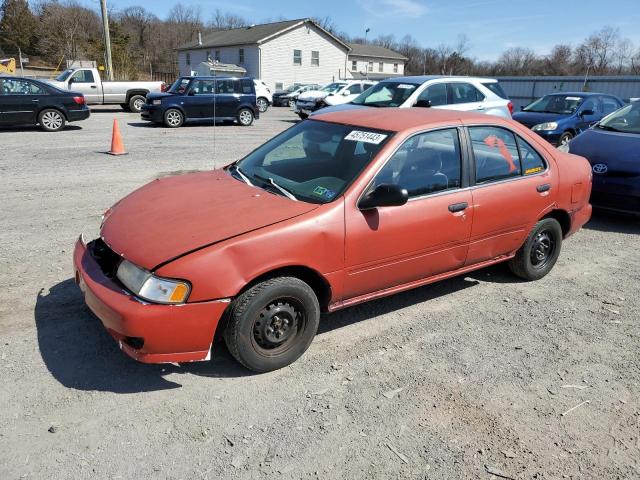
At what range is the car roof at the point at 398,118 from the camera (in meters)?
3.97

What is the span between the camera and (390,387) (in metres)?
3.25

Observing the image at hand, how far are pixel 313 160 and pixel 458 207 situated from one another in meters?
1.20

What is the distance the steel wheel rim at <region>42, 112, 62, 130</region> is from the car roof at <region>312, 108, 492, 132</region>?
1296 cm

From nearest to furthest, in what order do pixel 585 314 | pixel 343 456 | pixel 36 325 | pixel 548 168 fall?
pixel 343 456, pixel 36 325, pixel 585 314, pixel 548 168

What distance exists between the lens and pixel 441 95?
10.9 m

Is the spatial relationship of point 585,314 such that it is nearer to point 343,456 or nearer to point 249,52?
point 343,456

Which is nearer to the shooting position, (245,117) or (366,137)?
(366,137)

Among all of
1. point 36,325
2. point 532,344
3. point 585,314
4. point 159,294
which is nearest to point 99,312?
point 159,294

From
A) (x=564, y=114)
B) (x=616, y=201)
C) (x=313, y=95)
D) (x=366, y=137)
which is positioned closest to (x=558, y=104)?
(x=564, y=114)

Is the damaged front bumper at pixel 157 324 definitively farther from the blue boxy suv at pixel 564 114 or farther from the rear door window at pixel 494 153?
the blue boxy suv at pixel 564 114

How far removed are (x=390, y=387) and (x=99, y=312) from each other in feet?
6.14

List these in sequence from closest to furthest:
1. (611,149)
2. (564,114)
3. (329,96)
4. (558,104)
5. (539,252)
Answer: (539,252) < (611,149) < (564,114) < (558,104) < (329,96)

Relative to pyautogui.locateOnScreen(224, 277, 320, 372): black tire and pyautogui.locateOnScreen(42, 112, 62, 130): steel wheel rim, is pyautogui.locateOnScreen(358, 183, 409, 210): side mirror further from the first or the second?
pyautogui.locateOnScreen(42, 112, 62, 130): steel wheel rim

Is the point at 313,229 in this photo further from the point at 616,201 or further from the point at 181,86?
the point at 181,86
